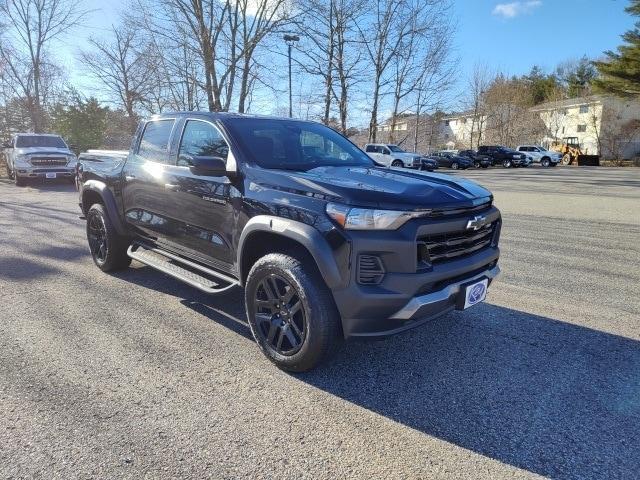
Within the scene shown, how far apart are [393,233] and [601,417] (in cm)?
164

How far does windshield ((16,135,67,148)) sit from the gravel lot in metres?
13.9

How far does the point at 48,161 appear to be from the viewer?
15.7 m

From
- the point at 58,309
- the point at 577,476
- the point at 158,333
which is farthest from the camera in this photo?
the point at 58,309

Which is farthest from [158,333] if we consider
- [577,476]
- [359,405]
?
[577,476]

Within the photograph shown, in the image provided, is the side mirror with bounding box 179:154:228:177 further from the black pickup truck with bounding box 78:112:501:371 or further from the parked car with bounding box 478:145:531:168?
the parked car with bounding box 478:145:531:168

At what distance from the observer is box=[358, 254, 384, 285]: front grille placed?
2727 millimetres

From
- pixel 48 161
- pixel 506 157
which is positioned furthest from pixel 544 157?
pixel 48 161

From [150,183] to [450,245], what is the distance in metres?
2.99

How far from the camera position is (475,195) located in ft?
10.8

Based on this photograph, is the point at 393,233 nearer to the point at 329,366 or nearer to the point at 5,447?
the point at 329,366

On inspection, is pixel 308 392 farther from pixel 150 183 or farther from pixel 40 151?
pixel 40 151

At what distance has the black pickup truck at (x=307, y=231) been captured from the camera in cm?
274

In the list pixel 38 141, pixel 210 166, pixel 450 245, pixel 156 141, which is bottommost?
pixel 450 245

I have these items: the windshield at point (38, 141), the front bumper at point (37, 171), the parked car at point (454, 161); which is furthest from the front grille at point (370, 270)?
the parked car at point (454, 161)
